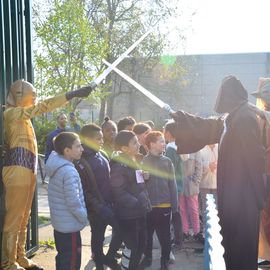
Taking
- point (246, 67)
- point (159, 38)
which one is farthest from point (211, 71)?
point (159, 38)

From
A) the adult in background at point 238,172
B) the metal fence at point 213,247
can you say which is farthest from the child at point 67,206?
the metal fence at point 213,247

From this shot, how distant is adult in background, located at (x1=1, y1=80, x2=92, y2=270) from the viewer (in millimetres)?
3916

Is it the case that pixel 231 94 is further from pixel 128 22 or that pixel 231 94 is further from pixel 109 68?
pixel 128 22

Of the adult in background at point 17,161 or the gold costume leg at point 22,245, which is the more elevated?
the adult in background at point 17,161

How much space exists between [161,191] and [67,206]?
1.26 meters

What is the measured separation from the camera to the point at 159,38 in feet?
82.0

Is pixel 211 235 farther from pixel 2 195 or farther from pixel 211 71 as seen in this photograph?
pixel 211 71

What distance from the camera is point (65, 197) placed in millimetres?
3723

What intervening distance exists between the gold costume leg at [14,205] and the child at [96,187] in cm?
52

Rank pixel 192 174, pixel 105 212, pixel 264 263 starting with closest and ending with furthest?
pixel 105 212, pixel 264 263, pixel 192 174

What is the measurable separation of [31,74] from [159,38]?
2100 cm

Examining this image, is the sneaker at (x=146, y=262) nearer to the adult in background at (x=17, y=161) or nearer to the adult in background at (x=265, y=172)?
the adult in background at (x=265, y=172)

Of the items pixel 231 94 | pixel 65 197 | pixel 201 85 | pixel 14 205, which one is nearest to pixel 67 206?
pixel 65 197

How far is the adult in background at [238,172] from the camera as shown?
356cm
